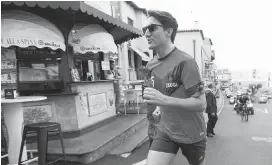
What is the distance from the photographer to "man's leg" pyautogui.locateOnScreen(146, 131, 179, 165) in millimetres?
2320

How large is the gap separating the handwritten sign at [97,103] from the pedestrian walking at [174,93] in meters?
4.95

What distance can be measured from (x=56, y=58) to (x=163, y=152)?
5.18m

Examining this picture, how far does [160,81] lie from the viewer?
7.70 ft

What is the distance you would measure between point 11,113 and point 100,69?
4.72 metres

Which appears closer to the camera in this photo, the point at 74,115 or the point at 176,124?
the point at 176,124

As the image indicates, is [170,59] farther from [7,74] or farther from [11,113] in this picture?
[7,74]

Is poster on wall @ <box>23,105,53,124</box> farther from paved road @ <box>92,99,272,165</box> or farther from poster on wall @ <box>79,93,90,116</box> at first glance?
paved road @ <box>92,99,272,165</box>

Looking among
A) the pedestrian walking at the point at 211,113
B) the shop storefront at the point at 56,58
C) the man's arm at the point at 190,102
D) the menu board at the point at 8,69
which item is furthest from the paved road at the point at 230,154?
the man's arm at the point at 190,102

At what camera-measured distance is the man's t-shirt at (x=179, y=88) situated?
7.06 feet

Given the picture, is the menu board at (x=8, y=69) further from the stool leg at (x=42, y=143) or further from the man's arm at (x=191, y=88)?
the man's arm at (x=191, y=88)

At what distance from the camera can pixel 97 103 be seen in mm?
7594

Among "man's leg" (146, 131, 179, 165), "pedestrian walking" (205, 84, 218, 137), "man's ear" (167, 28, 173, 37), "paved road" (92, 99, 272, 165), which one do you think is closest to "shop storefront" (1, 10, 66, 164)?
"paved road" (92, 99, 272, 165)

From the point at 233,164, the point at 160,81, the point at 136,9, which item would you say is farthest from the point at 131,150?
the point at 136,9

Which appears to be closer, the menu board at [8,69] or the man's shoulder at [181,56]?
the man's shoulder at [181,56]
